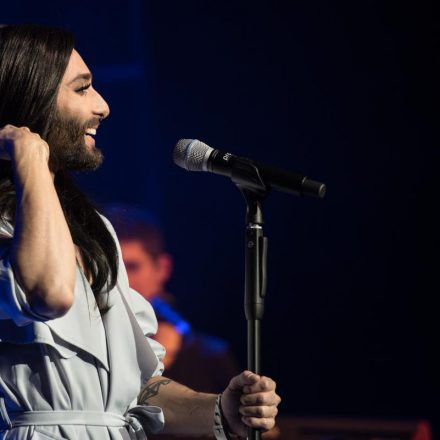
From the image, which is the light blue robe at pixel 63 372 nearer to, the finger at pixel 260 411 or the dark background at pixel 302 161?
the finger at pixel 260 411

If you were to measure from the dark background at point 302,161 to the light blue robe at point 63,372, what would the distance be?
7.12 ft

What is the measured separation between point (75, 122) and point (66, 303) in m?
0.57

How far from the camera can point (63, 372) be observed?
5.74ft

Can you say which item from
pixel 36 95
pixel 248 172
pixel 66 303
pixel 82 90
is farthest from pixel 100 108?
pixel 66 303

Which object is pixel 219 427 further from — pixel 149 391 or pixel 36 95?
pixel 36 95

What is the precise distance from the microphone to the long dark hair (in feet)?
1.09

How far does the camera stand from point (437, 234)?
4137 mm

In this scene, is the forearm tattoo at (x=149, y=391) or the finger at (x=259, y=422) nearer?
the finger at (x=259, y=422)

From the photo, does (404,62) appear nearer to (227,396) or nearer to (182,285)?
(182,285)

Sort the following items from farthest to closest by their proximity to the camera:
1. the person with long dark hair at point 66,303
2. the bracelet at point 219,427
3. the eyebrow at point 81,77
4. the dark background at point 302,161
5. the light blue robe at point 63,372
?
the dark background at point 302,161, the eyebrow at point 81,77, the bracelet at point 219,427, the light blue robe at point 63,372, the person with long dark hair at point 66,303

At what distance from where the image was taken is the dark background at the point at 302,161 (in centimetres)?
414

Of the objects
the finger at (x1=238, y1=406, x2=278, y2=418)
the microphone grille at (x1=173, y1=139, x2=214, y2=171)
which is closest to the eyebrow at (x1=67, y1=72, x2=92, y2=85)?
the microphone grille at (x1=173, y1=139, x2=214, y2=171)

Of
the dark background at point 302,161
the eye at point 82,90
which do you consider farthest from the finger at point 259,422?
the dark background at point 302,161

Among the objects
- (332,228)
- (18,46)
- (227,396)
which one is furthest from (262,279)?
(332,228)
